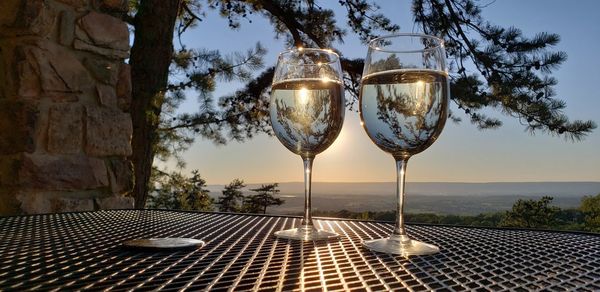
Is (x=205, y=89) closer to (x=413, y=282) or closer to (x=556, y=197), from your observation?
(x=556, y=197)

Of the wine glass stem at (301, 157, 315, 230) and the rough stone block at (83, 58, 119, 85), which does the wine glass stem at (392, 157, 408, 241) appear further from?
the rough stone block at (83, 58, 119, 85)

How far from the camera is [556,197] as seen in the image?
471 centimetres

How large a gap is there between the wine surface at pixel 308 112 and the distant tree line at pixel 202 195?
461 centimetres

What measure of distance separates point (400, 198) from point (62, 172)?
1.67 meters

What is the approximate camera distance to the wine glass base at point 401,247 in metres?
0.56

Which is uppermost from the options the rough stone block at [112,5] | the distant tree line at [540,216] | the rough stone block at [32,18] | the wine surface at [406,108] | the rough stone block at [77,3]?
the rough stone block at [112,5]

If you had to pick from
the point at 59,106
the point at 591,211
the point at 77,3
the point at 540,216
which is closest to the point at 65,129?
the point at 59,106

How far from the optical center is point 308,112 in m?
0.74

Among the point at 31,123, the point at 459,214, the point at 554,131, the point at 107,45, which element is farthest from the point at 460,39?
the point at 31,123

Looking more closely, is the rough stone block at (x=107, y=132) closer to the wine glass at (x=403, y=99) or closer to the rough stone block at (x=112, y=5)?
the rough stone block at (x=112, y=5)

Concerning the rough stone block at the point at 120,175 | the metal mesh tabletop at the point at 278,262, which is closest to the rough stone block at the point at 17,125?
the rough stone block at the point at 120,175

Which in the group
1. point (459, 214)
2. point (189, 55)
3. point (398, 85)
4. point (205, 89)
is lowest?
point (459, 214)

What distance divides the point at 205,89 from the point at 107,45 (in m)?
1.86

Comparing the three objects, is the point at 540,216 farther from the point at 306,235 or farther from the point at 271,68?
the point at 306,235
